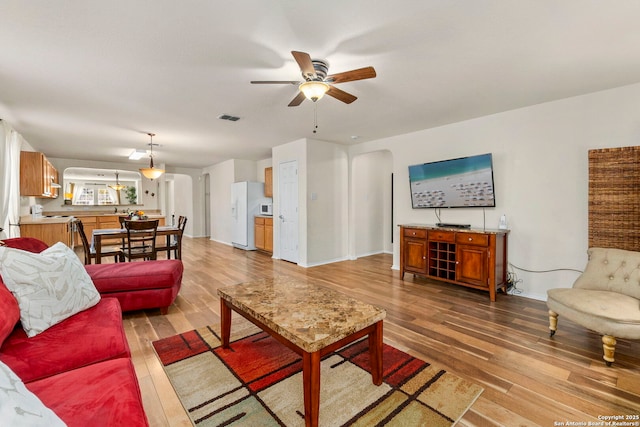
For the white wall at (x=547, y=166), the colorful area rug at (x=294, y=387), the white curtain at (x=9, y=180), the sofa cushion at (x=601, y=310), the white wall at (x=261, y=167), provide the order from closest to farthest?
the colorful area rug at (x=294, y=387)
the sofa cushion at (x=601, y=310)
the white wall at (x=547, y=166)
the white curtain at (x=9, y=180)
the white wall at (x=261, y=167)

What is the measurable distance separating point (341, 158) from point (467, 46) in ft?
12.4

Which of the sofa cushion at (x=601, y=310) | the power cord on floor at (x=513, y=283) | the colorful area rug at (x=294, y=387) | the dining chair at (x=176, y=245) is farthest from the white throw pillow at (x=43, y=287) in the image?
the power cord on floor at (x=513, y=283)

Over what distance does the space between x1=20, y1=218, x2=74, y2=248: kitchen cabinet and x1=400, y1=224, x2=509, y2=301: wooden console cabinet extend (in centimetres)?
587

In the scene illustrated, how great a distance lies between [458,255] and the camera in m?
3.86

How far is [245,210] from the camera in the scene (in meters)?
7.16

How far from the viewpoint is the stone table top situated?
1597mm

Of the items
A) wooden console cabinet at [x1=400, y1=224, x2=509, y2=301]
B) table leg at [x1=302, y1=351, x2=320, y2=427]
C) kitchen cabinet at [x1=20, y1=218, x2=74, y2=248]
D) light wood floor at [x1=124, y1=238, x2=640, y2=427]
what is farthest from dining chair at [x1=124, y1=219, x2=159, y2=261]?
wooden console cabinet at [x1=400, y1=224, x2=509, y2=301]

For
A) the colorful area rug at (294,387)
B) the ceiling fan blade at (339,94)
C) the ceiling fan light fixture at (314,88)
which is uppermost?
the ceiling fan blade at (339,94)

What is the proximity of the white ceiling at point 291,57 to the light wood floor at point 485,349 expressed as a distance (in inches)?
92.9

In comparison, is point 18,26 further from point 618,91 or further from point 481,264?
point 618,91

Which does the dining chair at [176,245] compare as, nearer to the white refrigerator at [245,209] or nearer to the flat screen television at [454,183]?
the white refrigerator at [245,209]

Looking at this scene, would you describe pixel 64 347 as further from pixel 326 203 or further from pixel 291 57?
pixel 326 203

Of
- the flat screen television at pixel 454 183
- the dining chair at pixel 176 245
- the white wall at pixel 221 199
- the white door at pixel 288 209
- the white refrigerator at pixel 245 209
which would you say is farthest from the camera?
the white wall at pixel 221 199

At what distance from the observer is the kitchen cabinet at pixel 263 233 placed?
6.60m
